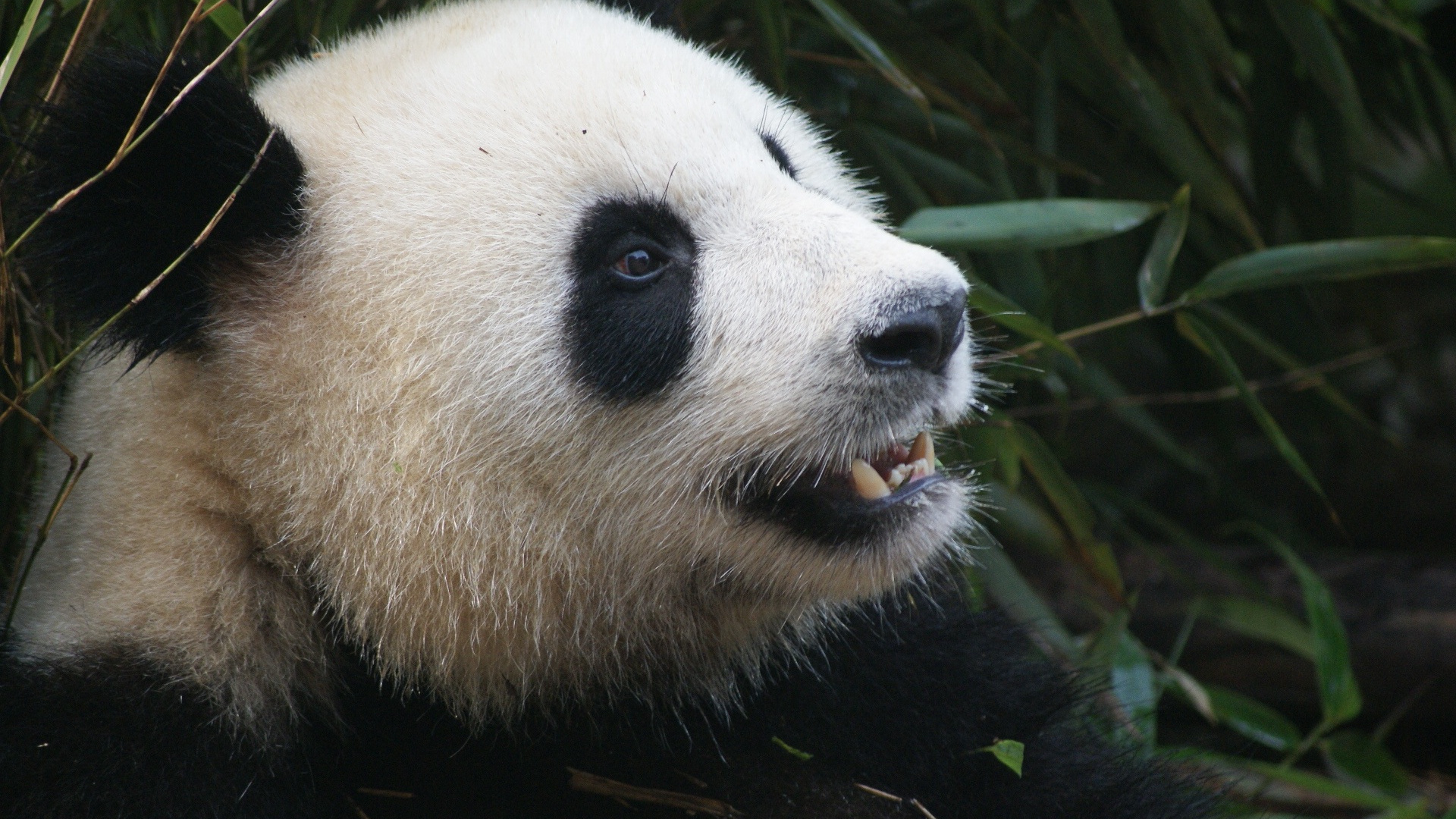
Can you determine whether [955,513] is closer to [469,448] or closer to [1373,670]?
[469,448]

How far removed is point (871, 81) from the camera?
2959mm

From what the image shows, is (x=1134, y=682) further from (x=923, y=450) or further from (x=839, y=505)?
(x=839, y=505)

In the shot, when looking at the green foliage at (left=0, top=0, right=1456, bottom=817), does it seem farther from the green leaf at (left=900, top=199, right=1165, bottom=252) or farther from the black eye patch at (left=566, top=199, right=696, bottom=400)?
the black eye patch at (left=566, top=199, right=696, bottom=400)

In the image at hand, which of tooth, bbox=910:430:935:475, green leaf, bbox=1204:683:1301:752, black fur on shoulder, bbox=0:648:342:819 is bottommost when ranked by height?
green leaf, bbox=1204:683:1301:752

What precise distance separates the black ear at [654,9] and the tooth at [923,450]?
0.87m

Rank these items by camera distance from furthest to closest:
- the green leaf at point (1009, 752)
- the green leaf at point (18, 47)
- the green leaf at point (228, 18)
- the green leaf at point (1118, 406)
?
the green leaf at point (1118, 406)
the green leaf at point (228, 18)
the green leaf at point (1009, 752)
the green leaf at point (18, 47)

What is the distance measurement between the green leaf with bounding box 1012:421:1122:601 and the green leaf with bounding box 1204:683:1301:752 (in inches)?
15.4

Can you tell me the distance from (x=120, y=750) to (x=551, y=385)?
706mm

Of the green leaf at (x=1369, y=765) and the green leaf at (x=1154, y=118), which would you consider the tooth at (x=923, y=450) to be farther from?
the green leaf at (x=1369, y=765)

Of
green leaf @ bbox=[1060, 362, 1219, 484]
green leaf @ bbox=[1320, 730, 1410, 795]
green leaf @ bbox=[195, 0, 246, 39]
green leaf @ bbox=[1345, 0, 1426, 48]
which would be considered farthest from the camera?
green leaf @ bbox=[1060, 362, 1219, 484]

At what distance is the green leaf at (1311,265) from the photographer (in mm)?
2506

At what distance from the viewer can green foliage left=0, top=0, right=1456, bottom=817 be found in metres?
2.35

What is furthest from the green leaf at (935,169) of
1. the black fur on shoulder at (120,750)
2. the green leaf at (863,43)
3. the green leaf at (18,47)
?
the black fur on shoulder at (120,750)

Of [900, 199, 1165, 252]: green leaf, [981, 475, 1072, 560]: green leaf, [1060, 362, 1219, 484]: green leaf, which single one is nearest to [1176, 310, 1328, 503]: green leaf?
[900, 199, 1165, 252]: green leaf
